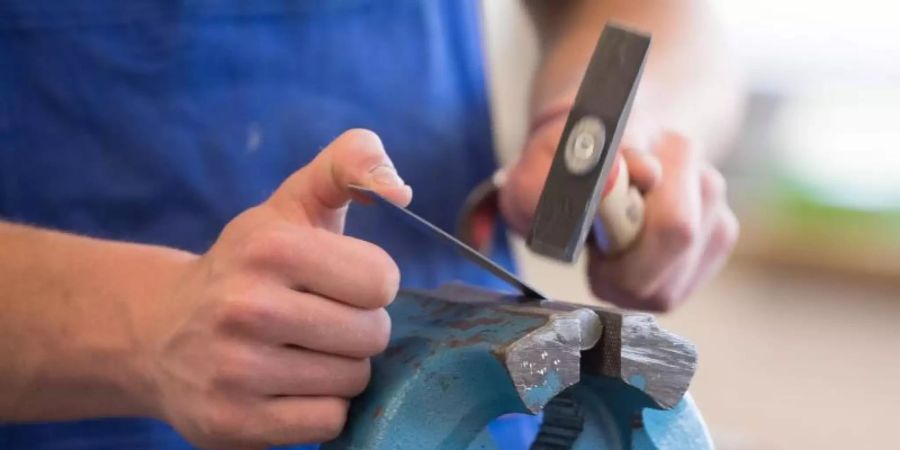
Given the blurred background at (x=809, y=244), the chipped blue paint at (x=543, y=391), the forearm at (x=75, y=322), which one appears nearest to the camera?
the chipped blue paint at (x=543, y=391)

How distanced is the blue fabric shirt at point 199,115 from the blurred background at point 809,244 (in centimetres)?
73

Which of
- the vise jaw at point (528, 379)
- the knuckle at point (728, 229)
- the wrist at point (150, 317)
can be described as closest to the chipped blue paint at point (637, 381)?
the vise jaw at point (528, 379)

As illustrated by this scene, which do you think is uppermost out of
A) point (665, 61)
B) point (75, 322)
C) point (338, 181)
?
point (665, 61)

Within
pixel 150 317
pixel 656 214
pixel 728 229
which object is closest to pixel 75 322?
pixel 150 317

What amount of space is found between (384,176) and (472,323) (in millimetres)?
89

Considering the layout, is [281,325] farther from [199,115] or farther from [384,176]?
[199,115]

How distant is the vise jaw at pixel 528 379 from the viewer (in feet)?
1.63

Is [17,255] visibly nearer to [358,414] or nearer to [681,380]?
[358,414]

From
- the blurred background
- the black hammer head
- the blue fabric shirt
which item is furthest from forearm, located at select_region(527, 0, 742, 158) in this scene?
the blurred background

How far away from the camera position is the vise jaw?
498mm

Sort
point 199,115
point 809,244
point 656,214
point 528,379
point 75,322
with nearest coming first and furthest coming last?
1. point 528,379
2. point 75,322
3. point 656,214
4. point 199,115
5. point 809,244

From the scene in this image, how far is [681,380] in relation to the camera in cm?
53

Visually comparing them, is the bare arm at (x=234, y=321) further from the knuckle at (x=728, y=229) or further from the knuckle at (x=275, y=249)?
the knuckle at (x=728, y=229)

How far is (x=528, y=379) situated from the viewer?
49cm
